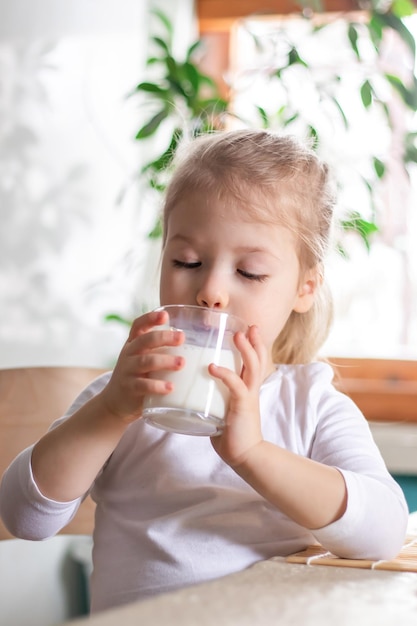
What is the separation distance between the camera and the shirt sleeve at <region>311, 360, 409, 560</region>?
2.87ft

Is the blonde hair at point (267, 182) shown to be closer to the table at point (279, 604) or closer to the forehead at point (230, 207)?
the forehead at point (230, 207)

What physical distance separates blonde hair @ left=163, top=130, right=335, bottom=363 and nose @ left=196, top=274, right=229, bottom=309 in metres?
0.10

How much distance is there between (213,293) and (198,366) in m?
0.17

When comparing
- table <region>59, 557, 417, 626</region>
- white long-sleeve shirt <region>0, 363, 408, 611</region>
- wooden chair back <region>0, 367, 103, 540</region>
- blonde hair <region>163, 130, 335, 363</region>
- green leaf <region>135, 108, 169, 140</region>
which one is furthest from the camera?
green leaf <region>135, 108, 169, 140</region>

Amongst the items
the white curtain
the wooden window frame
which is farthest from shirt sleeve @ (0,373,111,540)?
the wooden window frame

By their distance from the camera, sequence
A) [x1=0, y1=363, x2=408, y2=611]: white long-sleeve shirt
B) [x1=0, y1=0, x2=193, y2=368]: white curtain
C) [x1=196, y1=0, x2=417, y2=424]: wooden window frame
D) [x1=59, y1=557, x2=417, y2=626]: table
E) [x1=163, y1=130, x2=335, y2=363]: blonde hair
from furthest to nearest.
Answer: [x1=196, y1=0, x2=417, y2=424]: wooden window frame
[x1=0, y1=0, x2=193, y2=368]: white curtain
[x1=163, y1=130, x2=335, y2=363]: blonde hair
[x1=0, y1=363, x2=408, y2=611]: white long-sleeve shirt
[x1=59, y1=557, x2=417, y2=626]: table

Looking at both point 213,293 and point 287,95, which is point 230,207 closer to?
point 213,293

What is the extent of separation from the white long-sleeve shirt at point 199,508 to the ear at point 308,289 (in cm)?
13

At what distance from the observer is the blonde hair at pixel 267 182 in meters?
1.05

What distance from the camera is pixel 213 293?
0.94 m

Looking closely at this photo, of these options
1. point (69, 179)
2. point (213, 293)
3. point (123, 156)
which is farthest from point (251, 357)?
point (123, 156)

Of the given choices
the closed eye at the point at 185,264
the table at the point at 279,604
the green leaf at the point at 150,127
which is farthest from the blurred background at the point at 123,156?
the table at the point at 279,604

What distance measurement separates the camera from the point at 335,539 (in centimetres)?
87

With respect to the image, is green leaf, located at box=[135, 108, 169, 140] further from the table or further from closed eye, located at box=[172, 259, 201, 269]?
the table
